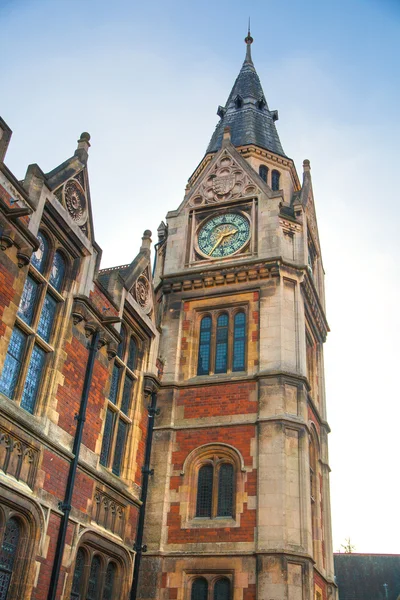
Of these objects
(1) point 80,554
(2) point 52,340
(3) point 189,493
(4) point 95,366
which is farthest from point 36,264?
(3) point 189,493

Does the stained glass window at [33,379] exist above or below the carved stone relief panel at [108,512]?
above

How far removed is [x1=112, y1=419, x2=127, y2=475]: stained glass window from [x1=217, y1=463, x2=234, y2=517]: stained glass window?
10.4ft

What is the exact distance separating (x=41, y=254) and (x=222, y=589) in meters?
10.4

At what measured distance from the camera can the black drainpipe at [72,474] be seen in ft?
47.1

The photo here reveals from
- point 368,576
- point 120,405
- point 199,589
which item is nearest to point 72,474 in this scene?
point 120,405

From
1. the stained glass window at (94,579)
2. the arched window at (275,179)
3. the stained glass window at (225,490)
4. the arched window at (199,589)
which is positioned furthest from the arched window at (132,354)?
the arched window at (275,179)

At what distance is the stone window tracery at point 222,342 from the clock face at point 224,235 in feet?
8.86

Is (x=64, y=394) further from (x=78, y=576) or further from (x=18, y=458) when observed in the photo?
(x=78, y=576)

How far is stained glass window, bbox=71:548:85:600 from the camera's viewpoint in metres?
15.6

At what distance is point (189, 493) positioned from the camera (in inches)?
792

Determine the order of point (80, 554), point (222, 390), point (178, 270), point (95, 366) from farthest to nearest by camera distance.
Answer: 1. point (178, 270)
2. point (222, 390)
3. point (95, 366)
4. point (80, 554)

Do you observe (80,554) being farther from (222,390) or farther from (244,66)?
(244,66)

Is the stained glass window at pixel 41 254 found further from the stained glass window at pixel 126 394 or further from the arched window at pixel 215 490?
the arched window at pixel 215 490

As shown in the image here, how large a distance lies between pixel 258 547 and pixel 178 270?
10836 mm
